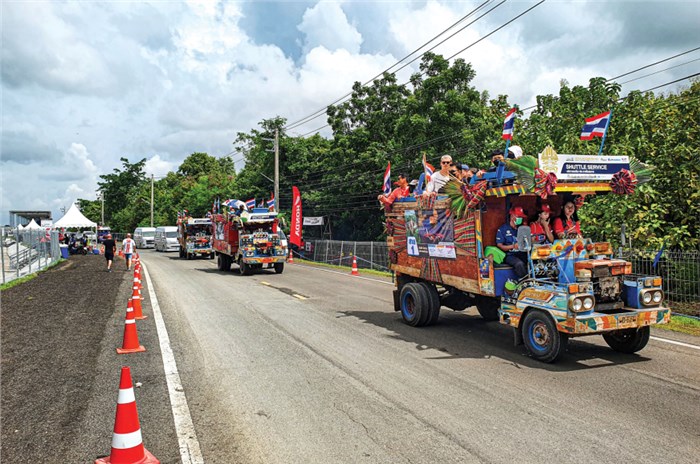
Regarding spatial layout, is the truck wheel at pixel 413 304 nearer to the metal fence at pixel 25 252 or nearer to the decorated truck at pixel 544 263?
the decorated truck at pixel 544 263

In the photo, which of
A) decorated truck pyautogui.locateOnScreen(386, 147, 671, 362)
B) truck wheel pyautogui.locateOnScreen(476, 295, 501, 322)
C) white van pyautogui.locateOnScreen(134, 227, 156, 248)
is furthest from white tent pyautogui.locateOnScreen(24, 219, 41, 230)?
decorated truck pyautogui.locateOnScreen(386, 147, 671, 362)

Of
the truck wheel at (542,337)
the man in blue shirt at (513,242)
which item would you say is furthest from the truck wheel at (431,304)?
the truck wheel at (542,337)

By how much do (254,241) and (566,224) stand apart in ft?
51.8

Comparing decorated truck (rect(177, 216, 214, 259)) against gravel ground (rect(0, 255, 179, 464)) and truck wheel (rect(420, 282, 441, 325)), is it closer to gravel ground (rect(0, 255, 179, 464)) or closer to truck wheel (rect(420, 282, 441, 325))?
gravel ground (rect(0, 255, 179, 464))

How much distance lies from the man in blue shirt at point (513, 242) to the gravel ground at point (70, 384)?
5256 mm

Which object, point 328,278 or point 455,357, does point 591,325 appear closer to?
point 455,357

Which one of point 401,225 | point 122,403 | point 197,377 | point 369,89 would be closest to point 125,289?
point 401,225

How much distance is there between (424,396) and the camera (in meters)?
5.77

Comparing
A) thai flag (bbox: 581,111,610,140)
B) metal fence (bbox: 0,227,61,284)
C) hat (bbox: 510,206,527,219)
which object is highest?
thai flag (bbox: 581,111,610,140)

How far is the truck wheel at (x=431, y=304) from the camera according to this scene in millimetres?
9750

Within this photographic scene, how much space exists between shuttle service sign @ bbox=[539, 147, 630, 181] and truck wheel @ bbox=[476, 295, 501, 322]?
9.32ft

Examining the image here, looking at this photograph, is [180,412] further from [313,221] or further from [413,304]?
[313,221]

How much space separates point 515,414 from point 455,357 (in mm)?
2359

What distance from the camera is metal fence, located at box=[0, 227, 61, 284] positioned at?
68.5 feet
